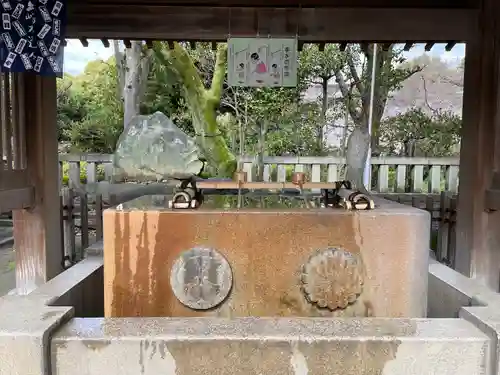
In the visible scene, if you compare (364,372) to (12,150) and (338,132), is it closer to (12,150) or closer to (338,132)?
(12,150)

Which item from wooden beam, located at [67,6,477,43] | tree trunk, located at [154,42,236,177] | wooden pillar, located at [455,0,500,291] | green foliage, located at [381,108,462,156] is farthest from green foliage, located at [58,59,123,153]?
wooden pillar, located at [455,0,500,291]

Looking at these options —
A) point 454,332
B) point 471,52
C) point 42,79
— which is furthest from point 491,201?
point 42,79

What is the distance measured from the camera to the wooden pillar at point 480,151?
393cm

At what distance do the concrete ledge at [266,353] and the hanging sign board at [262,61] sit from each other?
3148mm

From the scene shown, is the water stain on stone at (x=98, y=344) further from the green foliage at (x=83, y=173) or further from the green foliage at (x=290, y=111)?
the green foliage at (x=290, y=111)

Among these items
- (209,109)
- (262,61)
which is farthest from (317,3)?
(209,109)

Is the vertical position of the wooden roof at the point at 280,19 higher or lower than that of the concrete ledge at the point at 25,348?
higher

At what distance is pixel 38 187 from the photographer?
406 centimetres

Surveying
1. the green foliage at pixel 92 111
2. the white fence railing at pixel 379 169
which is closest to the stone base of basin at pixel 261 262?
the white fence railing at pixel 379 169

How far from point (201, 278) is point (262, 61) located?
2.79 m

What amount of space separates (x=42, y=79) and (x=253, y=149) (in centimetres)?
851

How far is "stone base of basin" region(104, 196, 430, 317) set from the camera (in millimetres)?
2184

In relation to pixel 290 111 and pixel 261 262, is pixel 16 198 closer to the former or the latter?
pixel 261 262

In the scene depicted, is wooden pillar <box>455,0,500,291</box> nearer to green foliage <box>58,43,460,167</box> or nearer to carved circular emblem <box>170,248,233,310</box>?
carved circular emblem <box>170,248,233,310</box>
